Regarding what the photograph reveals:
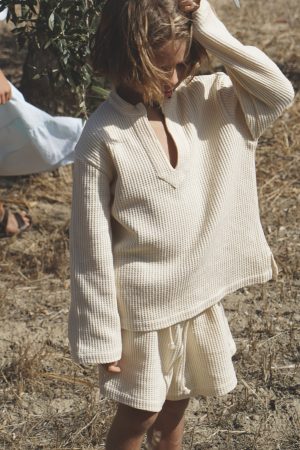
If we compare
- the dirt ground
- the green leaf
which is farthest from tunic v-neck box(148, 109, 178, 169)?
the green leaf

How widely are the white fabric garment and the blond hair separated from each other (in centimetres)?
240

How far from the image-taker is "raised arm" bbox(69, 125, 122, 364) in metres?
2.57

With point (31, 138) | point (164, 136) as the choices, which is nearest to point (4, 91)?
point (31, 138)

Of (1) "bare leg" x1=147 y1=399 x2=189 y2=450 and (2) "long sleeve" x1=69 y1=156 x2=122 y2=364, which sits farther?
(1) "bare leg" x1=147 y1=399 x2=189 y2=450

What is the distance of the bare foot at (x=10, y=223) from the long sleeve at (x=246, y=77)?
8.72 ft

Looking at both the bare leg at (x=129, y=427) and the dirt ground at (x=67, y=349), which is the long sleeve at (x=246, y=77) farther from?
the dirt ground at (x=67, y=349)

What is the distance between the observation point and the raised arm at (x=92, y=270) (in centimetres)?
257

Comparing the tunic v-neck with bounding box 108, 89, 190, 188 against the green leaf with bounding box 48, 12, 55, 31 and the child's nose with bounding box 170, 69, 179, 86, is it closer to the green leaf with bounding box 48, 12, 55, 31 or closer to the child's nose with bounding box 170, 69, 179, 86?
the child's nose with bounding box 170, 69, 179, 86

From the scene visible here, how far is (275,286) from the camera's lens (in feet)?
15.0

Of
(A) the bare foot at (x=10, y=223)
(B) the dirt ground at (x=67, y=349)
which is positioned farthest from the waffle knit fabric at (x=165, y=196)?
(A) the bare foot at (x=10, y=223)

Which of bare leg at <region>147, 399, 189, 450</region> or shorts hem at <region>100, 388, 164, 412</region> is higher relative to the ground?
shorts hem at <region>100, 388, 164, 412</region>

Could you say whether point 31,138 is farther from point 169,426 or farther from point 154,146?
point 154,146

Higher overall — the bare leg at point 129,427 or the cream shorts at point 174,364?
the cream shorts at point 174,364

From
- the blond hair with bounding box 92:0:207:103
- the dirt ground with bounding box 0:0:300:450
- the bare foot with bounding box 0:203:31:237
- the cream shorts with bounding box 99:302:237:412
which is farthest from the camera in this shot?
the bare foot with bounding box 0:203:31:237
